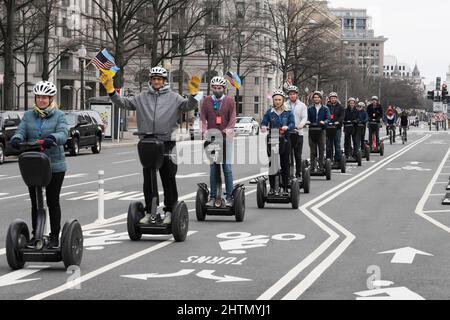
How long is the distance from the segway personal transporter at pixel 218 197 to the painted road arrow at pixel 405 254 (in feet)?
10.5

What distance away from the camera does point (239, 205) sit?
1376 centimetres

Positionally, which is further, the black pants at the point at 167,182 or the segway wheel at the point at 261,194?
the segway wheel at the point at 261,194

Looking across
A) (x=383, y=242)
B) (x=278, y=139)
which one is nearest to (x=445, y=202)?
(x=278, y=139)

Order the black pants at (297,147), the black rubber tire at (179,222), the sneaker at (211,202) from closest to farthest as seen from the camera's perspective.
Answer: the black rubber tire at (179,222)
the sneaker at (211,202)
the black pants at (297,147)

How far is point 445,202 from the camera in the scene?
55.9 ft

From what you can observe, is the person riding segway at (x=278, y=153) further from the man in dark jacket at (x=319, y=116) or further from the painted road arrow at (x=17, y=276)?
the painted road arrow at (x=17, y=276)

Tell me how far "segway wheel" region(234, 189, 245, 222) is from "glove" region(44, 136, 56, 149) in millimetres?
4925

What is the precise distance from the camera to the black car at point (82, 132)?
35.5 meters

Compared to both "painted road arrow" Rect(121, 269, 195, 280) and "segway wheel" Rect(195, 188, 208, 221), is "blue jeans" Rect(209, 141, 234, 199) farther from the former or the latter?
"painted road arrow" Rect(121, 269, 195, 280)

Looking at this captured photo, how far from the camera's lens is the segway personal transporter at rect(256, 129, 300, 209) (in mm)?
15633

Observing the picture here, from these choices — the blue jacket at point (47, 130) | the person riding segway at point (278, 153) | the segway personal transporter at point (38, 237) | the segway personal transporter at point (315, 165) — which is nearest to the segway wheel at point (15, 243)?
the segway personal transporter at point (38, 237)

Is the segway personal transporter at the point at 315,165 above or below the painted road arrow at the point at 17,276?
above

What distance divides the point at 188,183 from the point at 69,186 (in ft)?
9.40
